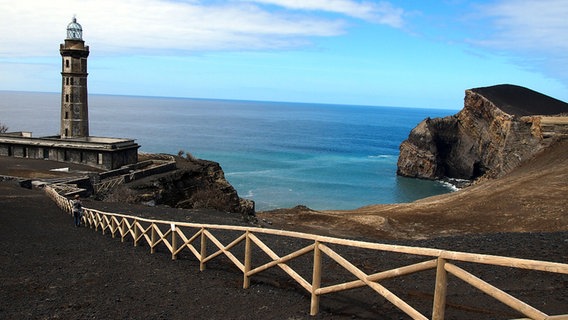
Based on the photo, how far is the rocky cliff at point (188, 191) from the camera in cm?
3188

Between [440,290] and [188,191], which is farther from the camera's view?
[188,191]

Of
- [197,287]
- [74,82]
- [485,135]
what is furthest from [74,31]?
[485,135]

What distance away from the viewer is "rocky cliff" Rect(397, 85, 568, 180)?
182ft

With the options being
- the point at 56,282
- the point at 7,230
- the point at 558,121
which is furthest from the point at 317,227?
the point at 558,121

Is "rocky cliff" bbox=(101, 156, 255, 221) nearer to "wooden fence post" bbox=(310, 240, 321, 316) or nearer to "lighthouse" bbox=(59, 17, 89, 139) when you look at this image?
"lighthouse" bbox=(59, 17, 89, 139)

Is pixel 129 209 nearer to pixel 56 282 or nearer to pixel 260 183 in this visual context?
pixel 56 282

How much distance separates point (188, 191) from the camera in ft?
128

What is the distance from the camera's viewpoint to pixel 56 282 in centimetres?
1005

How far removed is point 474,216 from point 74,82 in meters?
36.8

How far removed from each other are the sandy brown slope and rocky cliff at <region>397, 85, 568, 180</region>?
56.3ft

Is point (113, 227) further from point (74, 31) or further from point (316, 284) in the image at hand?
point (74, 31)

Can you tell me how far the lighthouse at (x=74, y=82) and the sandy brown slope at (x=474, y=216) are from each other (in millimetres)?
21405

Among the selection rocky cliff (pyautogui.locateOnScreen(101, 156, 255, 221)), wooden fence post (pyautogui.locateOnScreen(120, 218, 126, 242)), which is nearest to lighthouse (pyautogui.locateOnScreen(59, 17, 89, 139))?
rocky cliff (pyautogui.locateOnScreen(101, 156, 255, 221))

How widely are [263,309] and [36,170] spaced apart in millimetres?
32848
